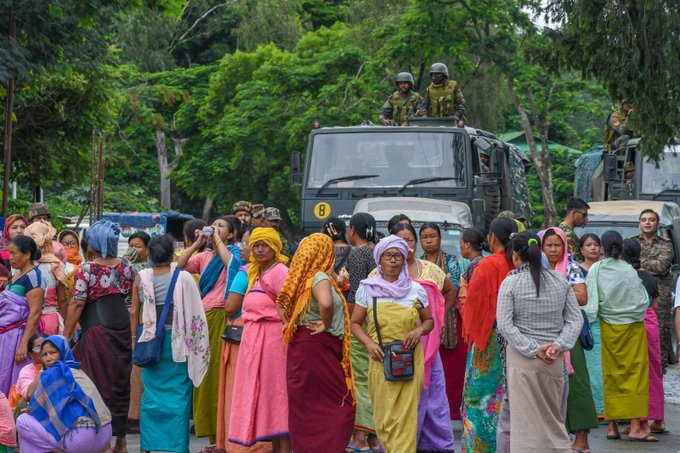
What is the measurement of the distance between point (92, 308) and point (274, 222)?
2.38 m

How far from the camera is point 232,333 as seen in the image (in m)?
9.62

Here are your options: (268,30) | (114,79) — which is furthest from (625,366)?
(268,30)

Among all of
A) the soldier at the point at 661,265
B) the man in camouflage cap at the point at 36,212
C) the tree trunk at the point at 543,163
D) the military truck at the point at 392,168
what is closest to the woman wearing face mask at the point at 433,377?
the man in camouflage cap at the point at 36,212

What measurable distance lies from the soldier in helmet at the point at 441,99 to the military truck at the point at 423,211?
2.67 meters

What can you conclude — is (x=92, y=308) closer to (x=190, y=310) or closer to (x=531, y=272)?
(x=190, y=310)

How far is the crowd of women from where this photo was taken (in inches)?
333

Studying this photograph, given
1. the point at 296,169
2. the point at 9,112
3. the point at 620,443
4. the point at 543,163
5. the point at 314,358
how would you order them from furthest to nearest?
the point at 543,163 < the point at 296,169 < the point at 9,112 < the point at 620,443 < the point at 314,358

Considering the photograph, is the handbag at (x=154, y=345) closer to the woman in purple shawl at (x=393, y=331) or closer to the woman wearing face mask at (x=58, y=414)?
the woman wearing face mask at (x=58, y=414)

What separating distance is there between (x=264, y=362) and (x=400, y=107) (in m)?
10.3

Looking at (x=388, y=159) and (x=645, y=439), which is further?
(x=388, y=159)

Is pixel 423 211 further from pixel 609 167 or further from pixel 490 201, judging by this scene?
pixel 609 167

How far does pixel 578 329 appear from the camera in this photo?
322 inches

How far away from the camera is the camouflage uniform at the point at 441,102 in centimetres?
1859

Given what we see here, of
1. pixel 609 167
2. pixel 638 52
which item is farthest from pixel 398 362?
pixel 609 167
